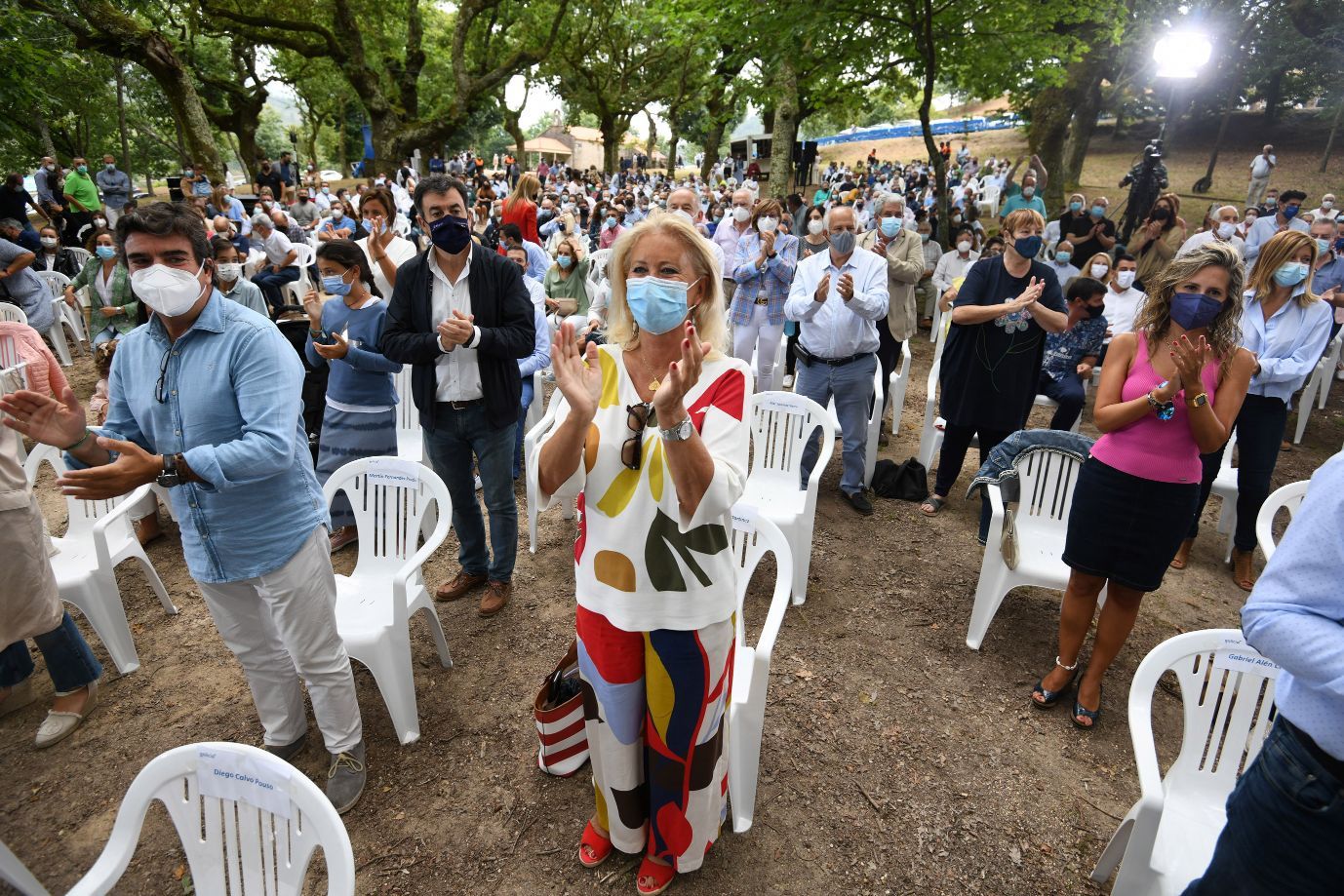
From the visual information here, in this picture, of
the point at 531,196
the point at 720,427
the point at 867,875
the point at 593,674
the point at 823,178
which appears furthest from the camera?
the point at 823,178

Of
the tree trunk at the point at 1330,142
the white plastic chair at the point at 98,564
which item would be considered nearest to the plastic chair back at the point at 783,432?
the white plastic chair at the point at 98,564

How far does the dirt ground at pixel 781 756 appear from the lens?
2455mm

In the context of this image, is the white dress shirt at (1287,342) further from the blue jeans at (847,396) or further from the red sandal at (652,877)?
the red sandal at (652,877)

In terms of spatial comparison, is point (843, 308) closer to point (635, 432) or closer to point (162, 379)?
point (635, 432)

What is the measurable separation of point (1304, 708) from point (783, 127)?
526 inches

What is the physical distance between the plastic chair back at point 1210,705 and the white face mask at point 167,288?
314 centimetres

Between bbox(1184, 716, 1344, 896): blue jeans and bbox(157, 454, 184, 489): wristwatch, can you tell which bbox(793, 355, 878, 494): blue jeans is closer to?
bbox(1184, 716, 1344, 896): blue jeans

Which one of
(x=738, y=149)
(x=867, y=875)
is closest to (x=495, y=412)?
(x=867, y=875)

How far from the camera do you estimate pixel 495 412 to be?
11.2 feet

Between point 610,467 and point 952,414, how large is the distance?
3.53 meters

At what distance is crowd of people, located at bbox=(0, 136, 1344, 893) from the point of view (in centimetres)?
182

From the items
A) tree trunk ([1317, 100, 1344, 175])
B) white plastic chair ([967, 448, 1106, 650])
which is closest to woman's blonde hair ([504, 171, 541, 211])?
white plastic chair ([967, 448, 1106, 650])

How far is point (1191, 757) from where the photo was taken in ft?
7.27

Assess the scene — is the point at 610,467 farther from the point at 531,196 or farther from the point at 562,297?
the point at 531,196
